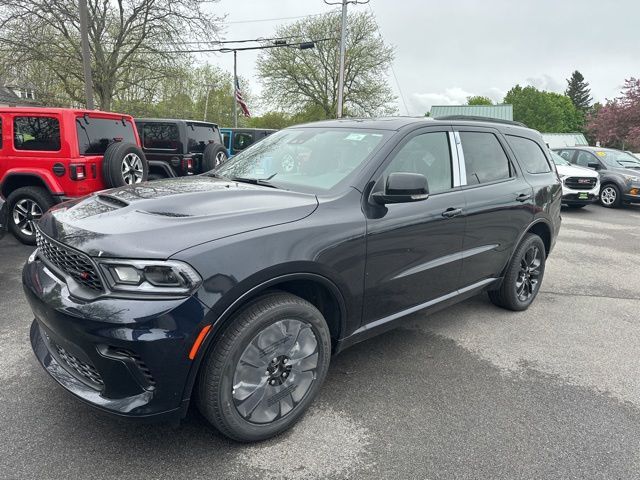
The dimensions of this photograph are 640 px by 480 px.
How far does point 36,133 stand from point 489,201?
5733 mm

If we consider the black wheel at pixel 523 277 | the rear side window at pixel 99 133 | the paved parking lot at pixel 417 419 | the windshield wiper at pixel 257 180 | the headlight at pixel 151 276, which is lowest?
the paved parking lot at pixel 417 419

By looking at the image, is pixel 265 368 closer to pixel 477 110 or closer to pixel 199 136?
pixel 199 136

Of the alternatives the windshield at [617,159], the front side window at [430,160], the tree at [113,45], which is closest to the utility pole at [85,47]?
the tree at [113,45]

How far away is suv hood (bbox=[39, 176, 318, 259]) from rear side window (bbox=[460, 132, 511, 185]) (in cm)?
160

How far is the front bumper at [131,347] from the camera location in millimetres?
1912

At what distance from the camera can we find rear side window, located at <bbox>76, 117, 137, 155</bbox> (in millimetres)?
6020

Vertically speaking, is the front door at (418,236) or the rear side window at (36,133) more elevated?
the rear side window at (36,133)

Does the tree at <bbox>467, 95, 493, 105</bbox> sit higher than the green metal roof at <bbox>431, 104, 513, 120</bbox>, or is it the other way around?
the tree at <bbox>467, 95, 493, 105</bbox>

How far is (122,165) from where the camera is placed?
19.8ft

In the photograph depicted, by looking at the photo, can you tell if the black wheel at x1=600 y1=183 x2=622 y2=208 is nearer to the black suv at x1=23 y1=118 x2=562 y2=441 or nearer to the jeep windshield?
the black suv at x1=23 y1=118 x2=562 y2=441

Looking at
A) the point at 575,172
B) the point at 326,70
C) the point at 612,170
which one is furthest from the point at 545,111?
the point at 575,172

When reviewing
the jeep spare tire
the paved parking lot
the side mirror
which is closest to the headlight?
the paved parking lot

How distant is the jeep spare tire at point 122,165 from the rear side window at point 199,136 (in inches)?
118

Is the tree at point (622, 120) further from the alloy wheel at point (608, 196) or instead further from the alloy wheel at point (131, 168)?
the alloy wheel at point (131, 168)
